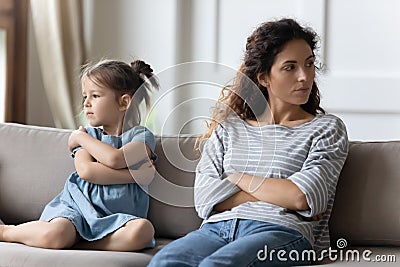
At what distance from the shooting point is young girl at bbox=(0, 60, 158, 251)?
6.68ft

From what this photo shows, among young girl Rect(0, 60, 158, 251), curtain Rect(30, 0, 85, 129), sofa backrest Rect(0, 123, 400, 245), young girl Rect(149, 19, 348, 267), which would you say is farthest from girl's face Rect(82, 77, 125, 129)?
curtain Rect(30, 0, 85, 129)

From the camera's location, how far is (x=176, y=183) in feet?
7.39

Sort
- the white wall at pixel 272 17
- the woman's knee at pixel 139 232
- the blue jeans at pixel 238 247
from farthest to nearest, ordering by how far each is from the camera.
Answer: the white wall at pixel 272 17 < the woman's knee at pixel 139 232 < the blue jeans at pixel 238 247

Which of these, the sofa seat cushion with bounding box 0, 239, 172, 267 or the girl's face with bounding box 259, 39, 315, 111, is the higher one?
the girl's face with bounding box 259, 39, 315, 111

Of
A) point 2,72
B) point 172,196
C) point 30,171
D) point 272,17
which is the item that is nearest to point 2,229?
point 30,171

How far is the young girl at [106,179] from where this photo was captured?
6.68ft

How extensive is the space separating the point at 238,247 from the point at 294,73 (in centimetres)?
54

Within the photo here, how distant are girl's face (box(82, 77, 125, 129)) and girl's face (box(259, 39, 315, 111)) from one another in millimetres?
456

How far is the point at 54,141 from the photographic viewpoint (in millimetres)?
2369

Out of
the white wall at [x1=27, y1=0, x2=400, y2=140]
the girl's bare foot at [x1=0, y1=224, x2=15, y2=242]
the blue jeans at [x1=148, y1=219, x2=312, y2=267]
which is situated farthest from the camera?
the white wall at [x1=27, y1=0, x2=400, y2=140]

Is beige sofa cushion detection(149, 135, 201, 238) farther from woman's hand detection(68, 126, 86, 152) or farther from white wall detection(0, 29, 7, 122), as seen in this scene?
white wall detection(0, 29, 7, 122)

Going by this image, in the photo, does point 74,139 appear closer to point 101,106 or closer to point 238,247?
point 101,106

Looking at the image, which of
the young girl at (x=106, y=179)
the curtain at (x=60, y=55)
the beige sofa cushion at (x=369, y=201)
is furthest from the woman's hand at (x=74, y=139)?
the curtain at (x=60, y=55)

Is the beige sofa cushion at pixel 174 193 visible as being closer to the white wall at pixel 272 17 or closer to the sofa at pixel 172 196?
the sofa at pixel 172 196
